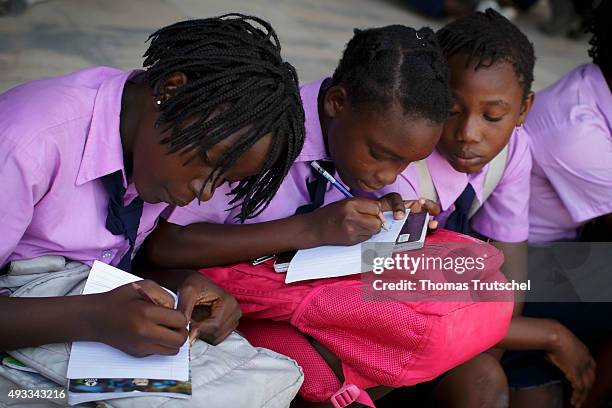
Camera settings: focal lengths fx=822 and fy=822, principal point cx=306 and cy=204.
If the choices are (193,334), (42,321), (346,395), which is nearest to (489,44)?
(346,395)

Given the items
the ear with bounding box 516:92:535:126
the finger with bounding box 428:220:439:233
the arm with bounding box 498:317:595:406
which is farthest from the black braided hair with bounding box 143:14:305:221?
the arm with bounding box 498:317:595:406

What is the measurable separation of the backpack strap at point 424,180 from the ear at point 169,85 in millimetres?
810

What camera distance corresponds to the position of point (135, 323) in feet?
4.88

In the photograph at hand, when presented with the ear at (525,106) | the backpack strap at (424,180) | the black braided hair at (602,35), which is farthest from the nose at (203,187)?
the black braided hair at (602,35)

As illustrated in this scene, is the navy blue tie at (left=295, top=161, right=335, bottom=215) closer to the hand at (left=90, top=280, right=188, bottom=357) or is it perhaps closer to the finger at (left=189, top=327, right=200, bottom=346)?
the finger at (left=189, top=327, right=200, bottom=346)

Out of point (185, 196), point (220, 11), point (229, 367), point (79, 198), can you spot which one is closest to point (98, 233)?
point (79, 198)

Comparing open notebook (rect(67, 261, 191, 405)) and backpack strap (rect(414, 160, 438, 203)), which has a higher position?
backpack strap (rect(414, 160, 438, 203))

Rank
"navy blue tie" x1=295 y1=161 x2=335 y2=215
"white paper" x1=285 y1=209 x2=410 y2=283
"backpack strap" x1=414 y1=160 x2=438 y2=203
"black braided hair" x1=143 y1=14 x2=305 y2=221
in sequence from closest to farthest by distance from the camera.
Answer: "black braided hair" x1=143 y1=14 x2=305 y2=221, "white paper" x1=285 y1=209 x2=410 y2=283, "navy blue tie" x1=295 y1=161 x2=335 y2=215, "backpack strap" x1=414 y1=160 x2=438 y2=203

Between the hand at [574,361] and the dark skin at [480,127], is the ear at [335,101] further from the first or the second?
the hand at [574,361]

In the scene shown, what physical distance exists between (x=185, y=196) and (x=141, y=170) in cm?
10

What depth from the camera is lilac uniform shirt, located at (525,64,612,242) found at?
238 centimetres

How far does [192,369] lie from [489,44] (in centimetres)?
116

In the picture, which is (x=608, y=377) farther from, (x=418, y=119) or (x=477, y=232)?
(x=418, y=119)

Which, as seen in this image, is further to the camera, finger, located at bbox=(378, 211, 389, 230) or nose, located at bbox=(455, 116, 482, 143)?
nose, located at bbox=(455, 116, 482, 143)
